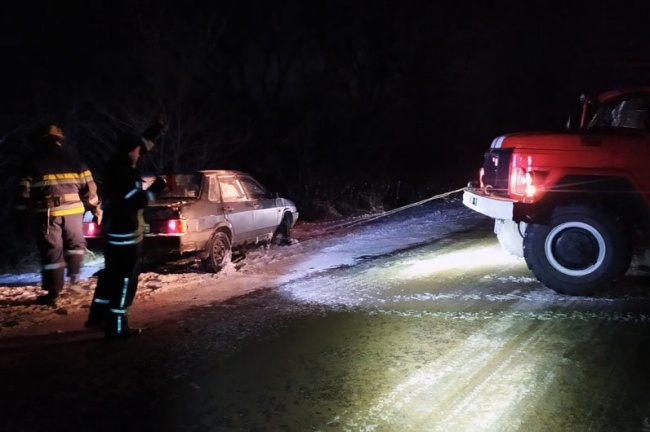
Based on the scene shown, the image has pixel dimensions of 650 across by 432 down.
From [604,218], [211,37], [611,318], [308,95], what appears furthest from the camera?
[308,95]

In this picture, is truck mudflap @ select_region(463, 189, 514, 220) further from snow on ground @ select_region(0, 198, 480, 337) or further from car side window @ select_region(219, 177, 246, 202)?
car side window @ select_region(219, 177, 246, 202)

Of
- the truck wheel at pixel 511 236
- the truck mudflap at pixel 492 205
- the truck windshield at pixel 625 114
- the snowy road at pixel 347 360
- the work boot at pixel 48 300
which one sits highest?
the truck windshield at pixel 625 114

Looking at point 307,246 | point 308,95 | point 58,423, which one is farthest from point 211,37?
point 58,423

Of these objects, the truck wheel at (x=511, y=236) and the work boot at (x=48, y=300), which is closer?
the work boot at (x=48, y=300)

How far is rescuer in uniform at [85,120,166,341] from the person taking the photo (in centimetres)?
522

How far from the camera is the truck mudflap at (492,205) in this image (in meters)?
6.79

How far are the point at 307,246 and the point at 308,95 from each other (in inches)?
692

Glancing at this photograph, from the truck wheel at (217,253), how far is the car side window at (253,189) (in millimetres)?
1249

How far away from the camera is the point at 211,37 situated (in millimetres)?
19859

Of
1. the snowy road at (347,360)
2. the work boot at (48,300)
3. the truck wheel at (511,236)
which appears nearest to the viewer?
the snowy road at (347,360)

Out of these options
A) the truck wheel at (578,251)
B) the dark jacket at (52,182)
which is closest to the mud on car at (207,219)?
the dark jacket at (52,182)

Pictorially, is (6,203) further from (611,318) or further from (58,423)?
(611,318)

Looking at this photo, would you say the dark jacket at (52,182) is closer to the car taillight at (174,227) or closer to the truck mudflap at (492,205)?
the car taillight at (174,227)

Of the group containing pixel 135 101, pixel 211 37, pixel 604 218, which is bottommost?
pixel 604 218
